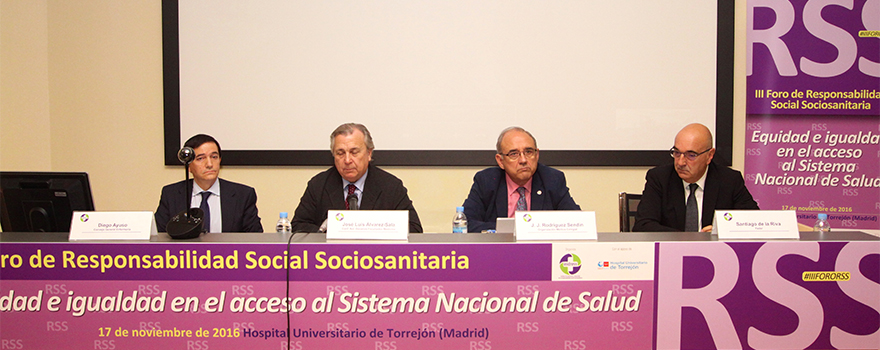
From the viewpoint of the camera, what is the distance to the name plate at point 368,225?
4.40ft

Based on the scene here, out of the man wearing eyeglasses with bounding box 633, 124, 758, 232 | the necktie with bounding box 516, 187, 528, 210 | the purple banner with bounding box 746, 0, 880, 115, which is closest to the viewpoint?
the man wearing eyeglasses with bounding box 633, 124, 758, 232

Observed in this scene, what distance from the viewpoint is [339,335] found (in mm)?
1278

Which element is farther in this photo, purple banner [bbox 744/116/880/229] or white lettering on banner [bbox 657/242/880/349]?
purple banner [bbox 744/116/880/229]

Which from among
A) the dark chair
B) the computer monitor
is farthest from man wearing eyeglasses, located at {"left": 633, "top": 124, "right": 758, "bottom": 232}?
the computer monitor

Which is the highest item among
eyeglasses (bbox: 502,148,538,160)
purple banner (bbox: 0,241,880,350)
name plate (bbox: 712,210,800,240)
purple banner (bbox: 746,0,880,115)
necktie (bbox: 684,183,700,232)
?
purple banner (bbox: 746,0,880,115)

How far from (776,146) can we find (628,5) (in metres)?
1.41

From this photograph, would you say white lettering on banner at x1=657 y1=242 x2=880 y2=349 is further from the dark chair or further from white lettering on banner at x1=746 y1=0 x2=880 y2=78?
white lettering on banner at x1=746 y1=0 x2=880 y2=78

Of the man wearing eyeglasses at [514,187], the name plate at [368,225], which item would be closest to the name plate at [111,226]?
the name plate at [368,225]

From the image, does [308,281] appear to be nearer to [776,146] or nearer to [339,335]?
[339,335]

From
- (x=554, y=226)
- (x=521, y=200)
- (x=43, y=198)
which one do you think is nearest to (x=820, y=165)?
(x=521, y=200)

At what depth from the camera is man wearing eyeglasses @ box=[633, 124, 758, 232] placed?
208cm

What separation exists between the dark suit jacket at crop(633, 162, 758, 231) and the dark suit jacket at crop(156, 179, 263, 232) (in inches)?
70.6

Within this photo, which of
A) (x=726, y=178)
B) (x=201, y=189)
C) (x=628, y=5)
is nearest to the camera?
(x=726, y=178)

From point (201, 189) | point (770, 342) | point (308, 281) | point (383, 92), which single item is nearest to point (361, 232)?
point (308, 281)
